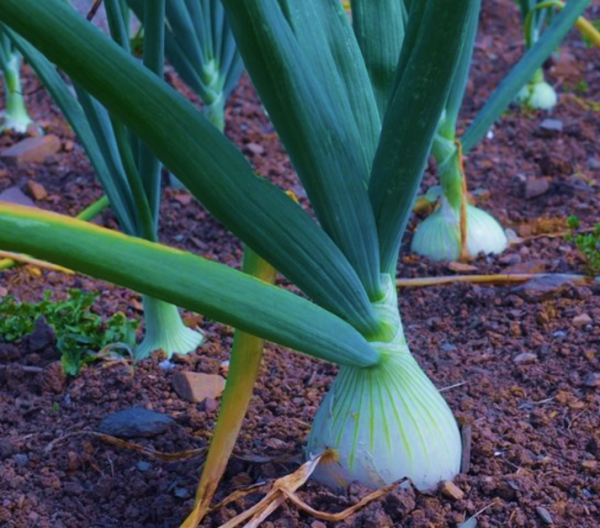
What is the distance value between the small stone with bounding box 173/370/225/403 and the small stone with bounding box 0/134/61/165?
1642 mm

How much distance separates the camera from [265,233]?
1164mm

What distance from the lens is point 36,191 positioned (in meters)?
2.90

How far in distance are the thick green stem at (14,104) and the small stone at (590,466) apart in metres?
2.48

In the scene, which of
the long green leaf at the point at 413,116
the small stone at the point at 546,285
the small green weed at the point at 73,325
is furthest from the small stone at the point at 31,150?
the long green leaf at the point at 413,116

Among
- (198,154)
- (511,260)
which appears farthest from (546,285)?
(198,154)

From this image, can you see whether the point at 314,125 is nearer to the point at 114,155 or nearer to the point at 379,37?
the point at 379,37

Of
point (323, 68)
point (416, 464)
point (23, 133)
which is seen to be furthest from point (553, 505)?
→ point (23, 133)

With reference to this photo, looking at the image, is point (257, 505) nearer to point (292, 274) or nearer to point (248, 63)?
point (292, 274)

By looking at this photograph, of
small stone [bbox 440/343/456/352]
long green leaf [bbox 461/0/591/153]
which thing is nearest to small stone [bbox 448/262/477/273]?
long green leaf [bbox 461/0/591/153]

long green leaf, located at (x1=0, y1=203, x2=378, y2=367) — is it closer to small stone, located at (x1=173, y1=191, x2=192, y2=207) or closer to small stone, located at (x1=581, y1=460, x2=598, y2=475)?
small stone, located at (x1=581, y1=460, x2=598, y2=475)

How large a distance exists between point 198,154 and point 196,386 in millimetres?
730

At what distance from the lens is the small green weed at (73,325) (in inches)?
75.2

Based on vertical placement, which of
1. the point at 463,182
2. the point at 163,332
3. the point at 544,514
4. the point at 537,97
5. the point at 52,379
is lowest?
the point at 544,514

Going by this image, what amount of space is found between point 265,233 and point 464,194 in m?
1.33
